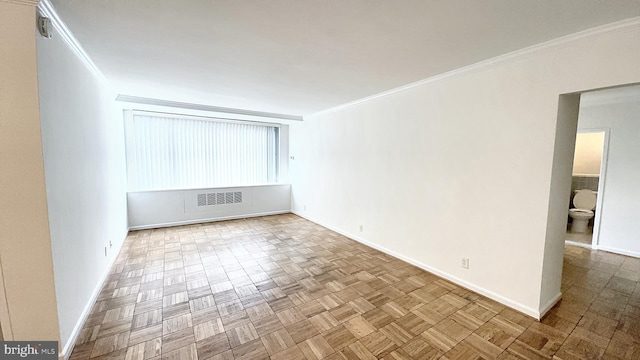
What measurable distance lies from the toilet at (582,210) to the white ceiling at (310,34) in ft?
15.0

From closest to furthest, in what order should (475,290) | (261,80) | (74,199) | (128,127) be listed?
(74,199) < (475,290) < (261,80) < (128,127)

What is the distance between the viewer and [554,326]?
2.09m

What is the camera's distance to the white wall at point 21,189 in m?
1.41

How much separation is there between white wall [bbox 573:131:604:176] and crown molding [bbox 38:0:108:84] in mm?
7965

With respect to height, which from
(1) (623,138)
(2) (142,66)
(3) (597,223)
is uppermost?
(2) (142,66)

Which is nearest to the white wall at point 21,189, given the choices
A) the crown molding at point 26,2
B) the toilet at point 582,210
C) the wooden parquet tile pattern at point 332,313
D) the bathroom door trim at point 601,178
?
the crown molding at point 26,2

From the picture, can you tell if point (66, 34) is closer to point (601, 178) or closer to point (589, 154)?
point (601, 178)

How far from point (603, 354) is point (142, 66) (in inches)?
189

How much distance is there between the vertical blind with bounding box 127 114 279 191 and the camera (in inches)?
191

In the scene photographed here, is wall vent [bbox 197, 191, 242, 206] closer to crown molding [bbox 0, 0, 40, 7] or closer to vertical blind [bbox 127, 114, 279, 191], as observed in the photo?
vertical blind [bbox 127, 114, 279, 191]

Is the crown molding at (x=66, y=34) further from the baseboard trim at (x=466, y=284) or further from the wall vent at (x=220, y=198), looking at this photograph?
the baseboard trim at (x=466, y=284)

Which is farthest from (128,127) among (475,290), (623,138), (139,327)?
(623,138)

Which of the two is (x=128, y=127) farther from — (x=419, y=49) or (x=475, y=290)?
(x=475, y=290)

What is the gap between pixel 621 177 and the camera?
376cm
